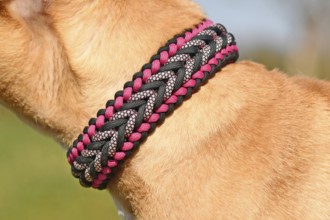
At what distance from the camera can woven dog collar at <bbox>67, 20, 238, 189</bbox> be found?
193cm

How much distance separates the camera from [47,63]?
6.61 ft

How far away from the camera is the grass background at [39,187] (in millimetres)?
6953

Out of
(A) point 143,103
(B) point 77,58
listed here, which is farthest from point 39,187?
(A) point 143,103

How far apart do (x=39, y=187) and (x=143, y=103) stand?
616 centimetres

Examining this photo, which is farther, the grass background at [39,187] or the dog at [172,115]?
the grass background at [39,187]

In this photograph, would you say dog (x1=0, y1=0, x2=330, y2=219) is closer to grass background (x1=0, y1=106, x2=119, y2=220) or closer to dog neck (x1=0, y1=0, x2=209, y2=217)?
dog neck (x1=0, y1=0, x2=209, y2=217)

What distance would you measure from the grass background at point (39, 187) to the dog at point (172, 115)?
12.3 feet

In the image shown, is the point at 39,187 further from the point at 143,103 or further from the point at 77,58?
the point at 143,103

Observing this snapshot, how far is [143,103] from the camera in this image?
1.93 meters

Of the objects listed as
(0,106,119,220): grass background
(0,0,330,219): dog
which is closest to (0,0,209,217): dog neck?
(0,0,330,219): dog

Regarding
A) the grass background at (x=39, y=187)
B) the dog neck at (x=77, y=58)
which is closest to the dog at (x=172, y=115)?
the dog neck at (x=77, y=58)

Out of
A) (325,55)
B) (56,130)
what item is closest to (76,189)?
(56,130)

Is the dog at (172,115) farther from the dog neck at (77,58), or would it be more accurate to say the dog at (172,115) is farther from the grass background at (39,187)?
the grass background at (39,187)

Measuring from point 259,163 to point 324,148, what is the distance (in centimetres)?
21
